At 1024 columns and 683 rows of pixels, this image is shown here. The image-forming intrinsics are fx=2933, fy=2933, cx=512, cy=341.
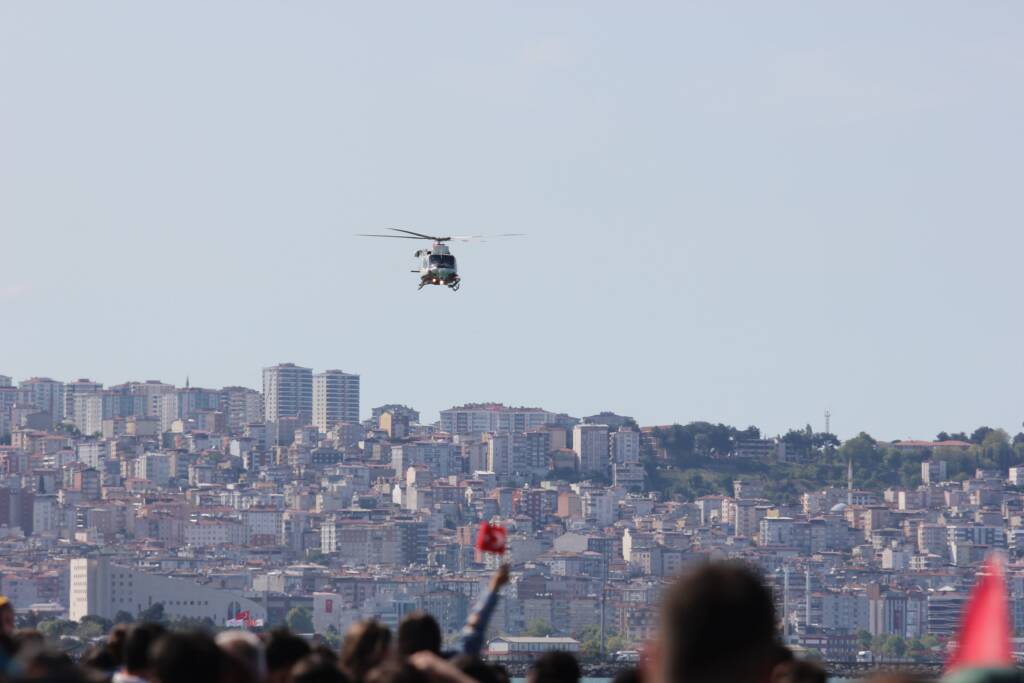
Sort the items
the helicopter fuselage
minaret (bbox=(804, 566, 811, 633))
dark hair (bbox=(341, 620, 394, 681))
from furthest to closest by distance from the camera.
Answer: minaret (bbox=(804, 566, 811, 633))
the helicopter fuselage
dark hair (bbox=(341, 620, 394, 681))

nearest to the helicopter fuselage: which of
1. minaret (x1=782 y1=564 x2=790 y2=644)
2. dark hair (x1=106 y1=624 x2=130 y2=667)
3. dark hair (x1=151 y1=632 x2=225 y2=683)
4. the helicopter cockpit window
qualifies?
the helicopter cockpit window

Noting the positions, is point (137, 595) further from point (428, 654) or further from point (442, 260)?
point (428, 654)

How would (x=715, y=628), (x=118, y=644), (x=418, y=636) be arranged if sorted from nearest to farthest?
(x=715, y=628) < (x=418, y=636) < (x=118, y=644)

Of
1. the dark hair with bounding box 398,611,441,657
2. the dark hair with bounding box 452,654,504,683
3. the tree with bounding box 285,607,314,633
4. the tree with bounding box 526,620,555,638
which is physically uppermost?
the dark hair with bounding box 398,611,441,657

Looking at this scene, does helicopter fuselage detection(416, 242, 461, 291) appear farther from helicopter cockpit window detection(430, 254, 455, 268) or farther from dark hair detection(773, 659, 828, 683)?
dark hair detection(773, 659, 828, 683)

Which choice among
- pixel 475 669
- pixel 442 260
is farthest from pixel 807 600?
pixel 475 669

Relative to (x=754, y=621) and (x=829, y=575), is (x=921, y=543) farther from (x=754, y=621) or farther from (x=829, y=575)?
(x=754, y=621)

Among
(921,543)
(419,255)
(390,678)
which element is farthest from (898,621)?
(390,678)
